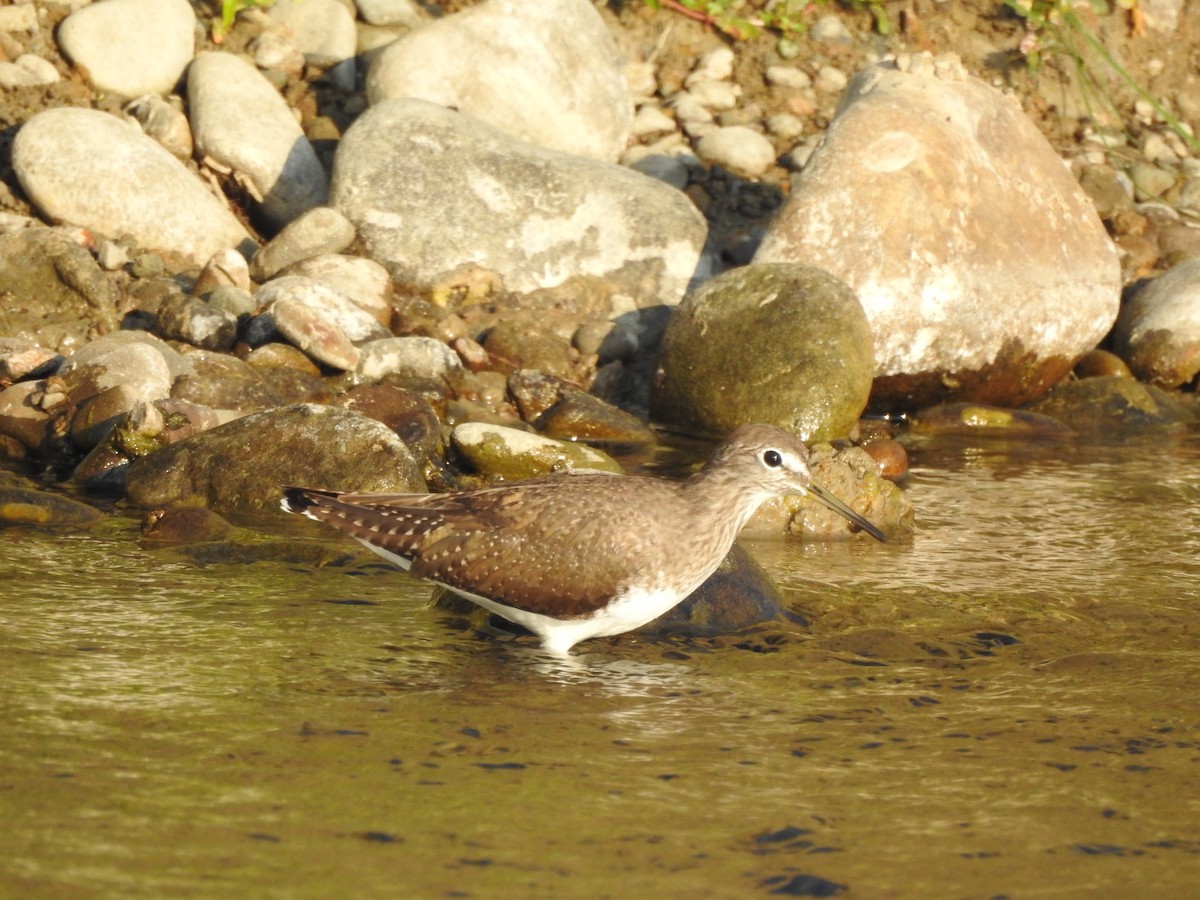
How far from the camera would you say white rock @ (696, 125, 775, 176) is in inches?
616

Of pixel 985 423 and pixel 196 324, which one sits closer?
pixel 196 324

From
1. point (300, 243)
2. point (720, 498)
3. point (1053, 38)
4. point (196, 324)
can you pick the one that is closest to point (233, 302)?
point (196, 324)

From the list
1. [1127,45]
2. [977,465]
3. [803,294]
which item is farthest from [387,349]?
[1127,45]

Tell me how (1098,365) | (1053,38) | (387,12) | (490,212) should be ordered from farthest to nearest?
(1053,38) → (387,12) → (1098,365) → (490,212)

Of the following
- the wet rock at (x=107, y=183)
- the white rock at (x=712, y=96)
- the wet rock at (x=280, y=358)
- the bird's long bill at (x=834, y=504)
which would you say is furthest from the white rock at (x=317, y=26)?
the bird's long bill at (x=834, y=504)

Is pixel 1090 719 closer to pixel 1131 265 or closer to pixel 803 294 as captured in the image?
pixel 803 294

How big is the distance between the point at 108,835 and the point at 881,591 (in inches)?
178

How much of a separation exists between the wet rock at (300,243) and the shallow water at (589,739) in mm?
4819

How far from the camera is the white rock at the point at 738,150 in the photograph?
1564cm

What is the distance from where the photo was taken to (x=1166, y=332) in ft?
45.3

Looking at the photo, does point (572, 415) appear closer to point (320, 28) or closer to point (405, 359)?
point (405, 359)

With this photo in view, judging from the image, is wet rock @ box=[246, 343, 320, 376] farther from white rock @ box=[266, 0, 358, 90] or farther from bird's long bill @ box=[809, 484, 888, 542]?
bird's long bill @ box=[809, 484, 888, 542]

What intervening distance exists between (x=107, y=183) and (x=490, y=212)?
3174 mm

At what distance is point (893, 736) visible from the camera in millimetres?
6070
